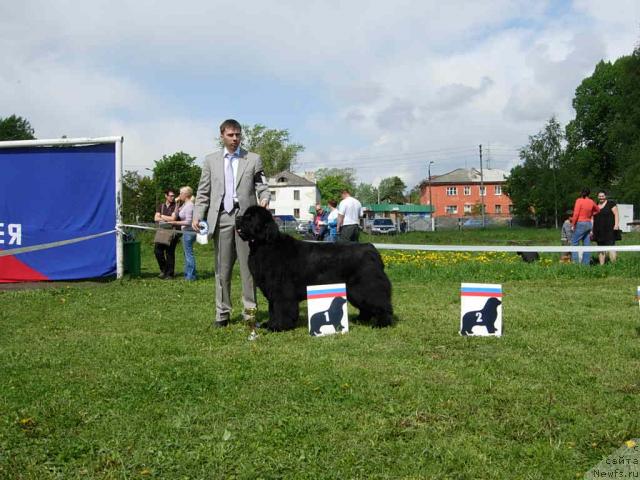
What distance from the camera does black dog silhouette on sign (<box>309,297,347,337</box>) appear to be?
6355 millimetres

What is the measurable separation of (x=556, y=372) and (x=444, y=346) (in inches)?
49.1

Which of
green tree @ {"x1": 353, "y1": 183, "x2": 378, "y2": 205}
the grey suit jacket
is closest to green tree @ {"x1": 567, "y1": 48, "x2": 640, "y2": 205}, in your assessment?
the grey suit jacket

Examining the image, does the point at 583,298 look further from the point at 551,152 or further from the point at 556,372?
the point at 551,152

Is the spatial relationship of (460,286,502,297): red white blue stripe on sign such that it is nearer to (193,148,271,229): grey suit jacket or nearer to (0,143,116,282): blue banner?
(193,148,271,229): grey suit jacket

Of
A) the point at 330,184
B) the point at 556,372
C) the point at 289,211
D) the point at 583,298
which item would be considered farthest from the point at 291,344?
the point at 330,184

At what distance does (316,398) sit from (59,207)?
31.1 feet

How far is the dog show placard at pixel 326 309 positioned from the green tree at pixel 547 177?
Answer: 192 ft

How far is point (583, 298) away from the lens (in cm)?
910

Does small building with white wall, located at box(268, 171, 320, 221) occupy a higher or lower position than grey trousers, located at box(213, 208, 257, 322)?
higher

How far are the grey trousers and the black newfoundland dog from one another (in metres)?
0.39

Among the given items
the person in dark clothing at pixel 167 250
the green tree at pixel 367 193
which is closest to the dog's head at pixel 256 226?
the person in dark clothing at pixel 167 250

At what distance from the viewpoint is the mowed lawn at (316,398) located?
3.23 m

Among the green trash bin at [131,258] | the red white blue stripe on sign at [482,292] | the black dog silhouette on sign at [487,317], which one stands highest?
the green trash bin at [131,258]

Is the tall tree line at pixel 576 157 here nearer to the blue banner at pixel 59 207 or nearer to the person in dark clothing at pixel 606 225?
the person in dark clothing at pixel 606 225
